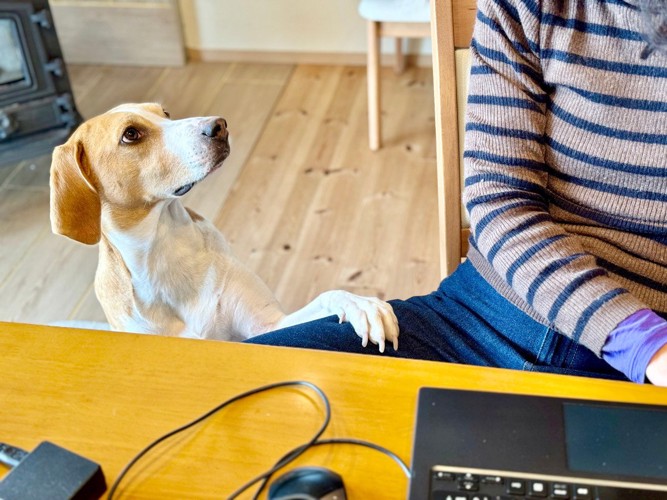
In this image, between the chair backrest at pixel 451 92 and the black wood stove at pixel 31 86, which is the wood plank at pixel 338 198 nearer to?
the black wood stove at pixel 31 86

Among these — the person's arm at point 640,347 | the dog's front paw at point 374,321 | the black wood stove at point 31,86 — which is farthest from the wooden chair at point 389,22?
the person's arm at point 640,347

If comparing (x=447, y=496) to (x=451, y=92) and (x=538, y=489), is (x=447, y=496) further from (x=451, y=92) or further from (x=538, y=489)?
(x=451, y=92)

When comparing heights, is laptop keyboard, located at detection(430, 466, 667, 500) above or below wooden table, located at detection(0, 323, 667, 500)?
above

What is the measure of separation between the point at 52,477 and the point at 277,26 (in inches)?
107

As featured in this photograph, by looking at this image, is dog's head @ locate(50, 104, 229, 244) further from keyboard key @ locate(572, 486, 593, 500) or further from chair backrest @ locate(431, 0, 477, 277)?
keyboard key @ locate(572, 486, 593, 500)

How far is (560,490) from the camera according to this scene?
630 mm

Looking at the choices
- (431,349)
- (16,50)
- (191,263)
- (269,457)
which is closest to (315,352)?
(269,457)

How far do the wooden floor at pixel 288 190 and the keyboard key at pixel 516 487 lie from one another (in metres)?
1.50

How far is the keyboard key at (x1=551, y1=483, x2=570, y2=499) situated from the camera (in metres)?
0.63

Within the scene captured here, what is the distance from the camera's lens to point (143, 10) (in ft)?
10.4

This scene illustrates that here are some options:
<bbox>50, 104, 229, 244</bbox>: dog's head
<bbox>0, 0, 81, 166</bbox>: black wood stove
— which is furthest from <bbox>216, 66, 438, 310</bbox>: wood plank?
<bbox>50, 104, 229, 244</bbox>: dog's head

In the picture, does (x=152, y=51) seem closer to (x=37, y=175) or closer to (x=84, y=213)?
(x=37, y=175)

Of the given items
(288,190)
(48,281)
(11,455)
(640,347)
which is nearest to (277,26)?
(288,190)

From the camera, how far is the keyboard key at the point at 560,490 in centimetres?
63
